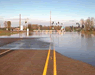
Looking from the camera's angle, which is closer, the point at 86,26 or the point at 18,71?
the point at 18,71

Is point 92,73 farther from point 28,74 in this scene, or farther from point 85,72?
point 28,74

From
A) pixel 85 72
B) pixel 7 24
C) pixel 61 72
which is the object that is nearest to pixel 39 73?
pixel 61 72

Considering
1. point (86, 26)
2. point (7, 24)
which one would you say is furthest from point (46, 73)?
point (7, 24)

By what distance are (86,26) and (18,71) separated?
102184mm

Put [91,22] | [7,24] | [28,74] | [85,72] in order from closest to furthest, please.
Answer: [28,74]
[85,72]
[91,22]
[7,24]

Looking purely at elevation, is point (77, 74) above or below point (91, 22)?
below

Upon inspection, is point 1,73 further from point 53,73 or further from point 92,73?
point 92,73

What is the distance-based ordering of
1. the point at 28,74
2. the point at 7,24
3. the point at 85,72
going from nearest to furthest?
the point at 28,74 < the point at 85,72 < the point at 7,24

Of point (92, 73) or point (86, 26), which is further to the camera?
point (86, 26)

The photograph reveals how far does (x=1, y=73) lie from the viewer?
702 cm

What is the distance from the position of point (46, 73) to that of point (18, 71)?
1.39 metres

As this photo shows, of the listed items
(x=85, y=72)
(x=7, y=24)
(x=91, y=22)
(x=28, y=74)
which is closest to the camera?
(x=28, y=74)

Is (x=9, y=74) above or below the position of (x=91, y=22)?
below

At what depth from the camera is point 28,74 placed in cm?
684
